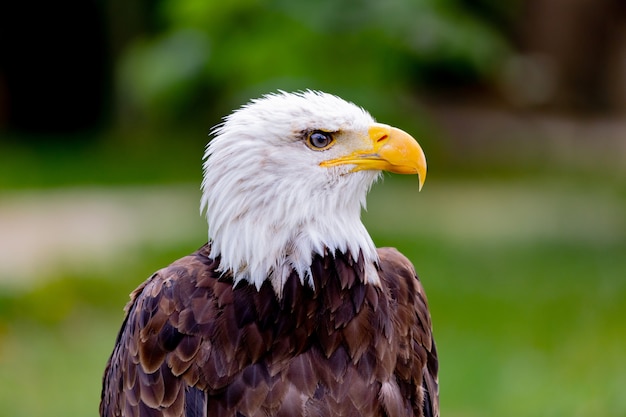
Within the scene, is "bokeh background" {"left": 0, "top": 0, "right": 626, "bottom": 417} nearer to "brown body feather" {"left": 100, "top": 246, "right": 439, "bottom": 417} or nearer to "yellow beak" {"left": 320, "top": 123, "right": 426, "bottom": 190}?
"brown body feather" {"left": 100, "top": 246, "right": 439, "bottom": 417}

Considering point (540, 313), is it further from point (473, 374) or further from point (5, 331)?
point (5, 331)

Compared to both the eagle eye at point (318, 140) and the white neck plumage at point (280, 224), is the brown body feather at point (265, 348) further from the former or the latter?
the eagle eye at point (318, 140)

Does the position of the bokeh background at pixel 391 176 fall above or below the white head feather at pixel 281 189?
below

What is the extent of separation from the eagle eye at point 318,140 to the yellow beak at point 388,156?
0.05 meters

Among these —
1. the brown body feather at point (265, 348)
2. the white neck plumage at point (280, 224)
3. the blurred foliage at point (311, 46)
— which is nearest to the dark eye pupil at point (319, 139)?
the white neck plumage at point (280, 224)

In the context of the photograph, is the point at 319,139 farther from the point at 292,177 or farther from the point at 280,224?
the point at 280,224

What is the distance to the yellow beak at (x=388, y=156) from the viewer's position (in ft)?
11.4

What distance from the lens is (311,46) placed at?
31.2 ft

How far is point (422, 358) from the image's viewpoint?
3842 mm

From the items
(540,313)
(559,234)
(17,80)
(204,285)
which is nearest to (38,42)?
(17,80)

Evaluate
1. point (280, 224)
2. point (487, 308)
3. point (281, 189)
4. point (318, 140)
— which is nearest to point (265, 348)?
point (280, 224)

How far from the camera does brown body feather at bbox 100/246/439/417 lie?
3.48 m

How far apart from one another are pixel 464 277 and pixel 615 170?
169 inches

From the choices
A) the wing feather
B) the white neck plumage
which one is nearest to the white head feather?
the white neck plumage
